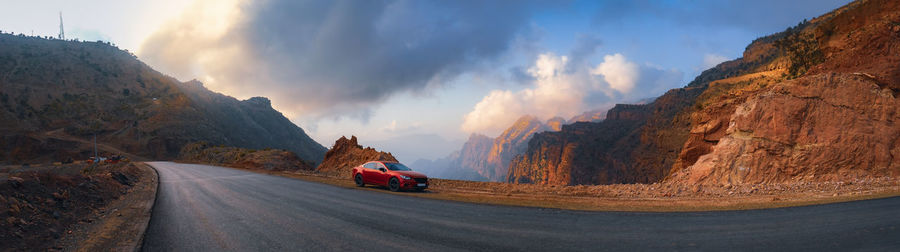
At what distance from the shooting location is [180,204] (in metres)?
12.3

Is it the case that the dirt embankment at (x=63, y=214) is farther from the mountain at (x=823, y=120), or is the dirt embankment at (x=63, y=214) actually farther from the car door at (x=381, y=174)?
the mountain at (x=823, y=120)

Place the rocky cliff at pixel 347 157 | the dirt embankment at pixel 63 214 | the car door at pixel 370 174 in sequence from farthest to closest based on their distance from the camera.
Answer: the rocky cliff at pixel 347 157 < the car door at pixel 370 174 < the dirt embankment at pixel 63 214

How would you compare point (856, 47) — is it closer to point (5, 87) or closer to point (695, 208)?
point (695, 208)

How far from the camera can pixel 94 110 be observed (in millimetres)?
86812

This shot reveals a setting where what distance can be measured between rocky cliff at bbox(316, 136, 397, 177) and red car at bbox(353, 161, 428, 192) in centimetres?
838

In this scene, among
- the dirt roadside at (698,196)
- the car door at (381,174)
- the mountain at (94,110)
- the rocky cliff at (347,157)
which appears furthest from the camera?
the mountain at (94,110)

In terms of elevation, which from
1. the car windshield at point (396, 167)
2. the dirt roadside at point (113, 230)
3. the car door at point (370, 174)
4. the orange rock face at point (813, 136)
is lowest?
the dirt roadside at point (113, 230)

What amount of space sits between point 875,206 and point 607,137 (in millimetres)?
100807

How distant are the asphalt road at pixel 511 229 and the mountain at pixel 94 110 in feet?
263

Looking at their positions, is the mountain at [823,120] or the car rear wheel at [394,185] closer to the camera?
the mountain at [823,120]

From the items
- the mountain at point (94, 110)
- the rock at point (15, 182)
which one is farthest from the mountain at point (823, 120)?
the mountain at point (94, 110)

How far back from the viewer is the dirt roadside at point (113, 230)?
6.96 meters

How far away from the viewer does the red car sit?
1711 cm

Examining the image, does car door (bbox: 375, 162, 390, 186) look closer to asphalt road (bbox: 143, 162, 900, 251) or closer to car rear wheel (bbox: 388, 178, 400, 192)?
car rear wheel (bbox: 388, 178, 400, 192)
